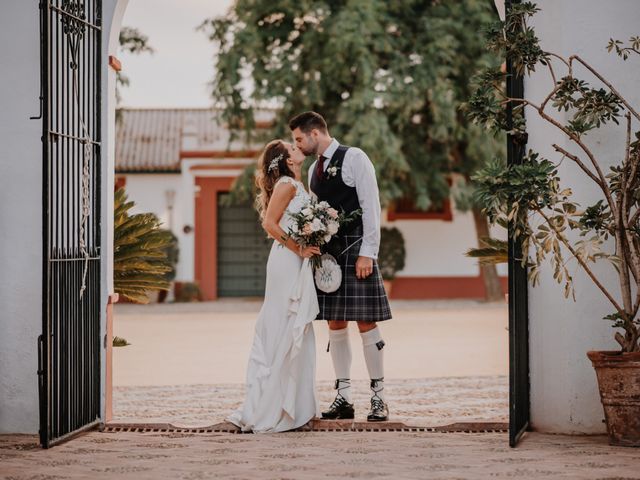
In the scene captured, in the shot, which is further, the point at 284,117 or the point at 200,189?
the point at 200,189

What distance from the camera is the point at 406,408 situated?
7734mm

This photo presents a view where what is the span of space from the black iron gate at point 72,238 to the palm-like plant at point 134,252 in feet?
1.88

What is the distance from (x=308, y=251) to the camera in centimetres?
667

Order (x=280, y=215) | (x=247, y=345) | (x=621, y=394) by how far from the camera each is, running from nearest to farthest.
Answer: (x=621, y=394)
(x=280, y=215)
(x=247, y=345)

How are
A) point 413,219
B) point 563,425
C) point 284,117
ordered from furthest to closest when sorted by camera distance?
point 413,219
point 284,117
point 563,425

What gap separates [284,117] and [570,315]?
52.0ft

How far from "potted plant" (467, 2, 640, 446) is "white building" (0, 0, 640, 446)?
0.21 m

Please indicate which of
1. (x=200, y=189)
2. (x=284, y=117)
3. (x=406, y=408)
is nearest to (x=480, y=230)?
(x=284, y=117)

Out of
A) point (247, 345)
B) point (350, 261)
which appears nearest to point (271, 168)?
point (350, 261)

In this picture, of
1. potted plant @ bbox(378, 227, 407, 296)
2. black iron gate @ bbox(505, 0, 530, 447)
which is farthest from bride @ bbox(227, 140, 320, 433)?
potted plant @ bbox(378, 227, 407, 296)

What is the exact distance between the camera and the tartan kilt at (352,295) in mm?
6734

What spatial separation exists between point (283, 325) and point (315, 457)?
127 cm

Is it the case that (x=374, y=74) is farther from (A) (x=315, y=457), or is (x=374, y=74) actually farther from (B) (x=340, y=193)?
(A) (x=315, y=457)

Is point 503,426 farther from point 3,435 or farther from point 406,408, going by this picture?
point 3,435
